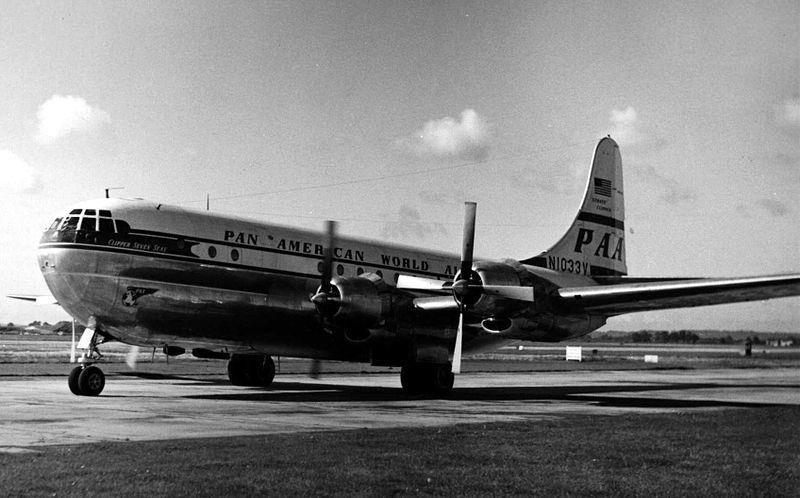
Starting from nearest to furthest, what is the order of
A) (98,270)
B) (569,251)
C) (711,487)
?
(711,487) < (98,270) < (569,251)

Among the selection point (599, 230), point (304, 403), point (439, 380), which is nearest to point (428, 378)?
point (439, 380)

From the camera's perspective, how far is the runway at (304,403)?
12.8 meters

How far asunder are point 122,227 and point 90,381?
11.1ft

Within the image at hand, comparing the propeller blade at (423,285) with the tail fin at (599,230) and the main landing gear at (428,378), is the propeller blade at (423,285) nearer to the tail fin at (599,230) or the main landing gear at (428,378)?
the main landing gear at (428,378)

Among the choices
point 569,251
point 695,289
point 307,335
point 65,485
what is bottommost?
point 65,485

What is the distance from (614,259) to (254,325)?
41.4 feet

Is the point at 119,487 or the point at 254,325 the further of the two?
the point at 254,325

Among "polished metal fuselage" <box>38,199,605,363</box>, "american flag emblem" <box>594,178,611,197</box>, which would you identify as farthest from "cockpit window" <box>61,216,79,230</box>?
"american flag emblem" <box>594,178,611,197</box>

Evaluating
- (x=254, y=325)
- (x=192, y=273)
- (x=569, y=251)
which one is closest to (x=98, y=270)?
(x=192, y=273)

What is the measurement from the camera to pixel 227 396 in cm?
1975

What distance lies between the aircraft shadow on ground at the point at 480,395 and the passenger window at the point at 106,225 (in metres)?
4.06

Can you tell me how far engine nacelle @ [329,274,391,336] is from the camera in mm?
20453

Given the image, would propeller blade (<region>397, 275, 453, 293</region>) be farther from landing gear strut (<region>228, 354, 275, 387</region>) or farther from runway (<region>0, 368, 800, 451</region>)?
landing gear strut (<region>228, 354, 275, 387</region>)

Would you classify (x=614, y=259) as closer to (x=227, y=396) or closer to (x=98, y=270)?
(x=227, y=396)
